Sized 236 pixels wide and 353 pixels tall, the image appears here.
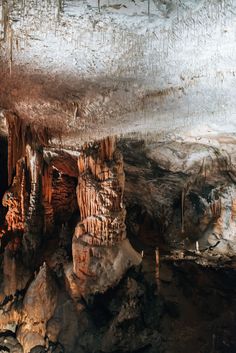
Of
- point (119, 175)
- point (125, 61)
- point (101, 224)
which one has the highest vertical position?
point (125, 61)

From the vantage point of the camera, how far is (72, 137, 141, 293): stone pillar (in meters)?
6.86

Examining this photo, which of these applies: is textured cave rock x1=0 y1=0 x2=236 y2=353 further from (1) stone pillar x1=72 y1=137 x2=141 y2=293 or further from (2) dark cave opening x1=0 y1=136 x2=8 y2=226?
(2) dark cave opening x1=0 y1=136 x2=8 y2=226

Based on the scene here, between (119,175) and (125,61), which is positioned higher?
(125,61)

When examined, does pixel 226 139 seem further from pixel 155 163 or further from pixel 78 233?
pixel 78 233

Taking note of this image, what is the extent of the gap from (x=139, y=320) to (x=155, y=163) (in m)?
4.41

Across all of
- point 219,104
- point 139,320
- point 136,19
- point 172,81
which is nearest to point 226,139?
point 219,104

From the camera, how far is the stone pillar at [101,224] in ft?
22.5

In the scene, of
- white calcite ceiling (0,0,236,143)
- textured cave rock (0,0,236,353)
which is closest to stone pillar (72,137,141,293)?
textured cave rock (0,0,236,353)

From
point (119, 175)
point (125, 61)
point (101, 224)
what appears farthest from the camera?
point (119, 175)

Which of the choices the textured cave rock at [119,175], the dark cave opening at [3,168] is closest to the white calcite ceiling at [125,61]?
the textured cave rock at [119,175]

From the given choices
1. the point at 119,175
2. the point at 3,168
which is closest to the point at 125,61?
the point at 119,175

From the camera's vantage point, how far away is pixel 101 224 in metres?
7.06

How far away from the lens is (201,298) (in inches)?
307

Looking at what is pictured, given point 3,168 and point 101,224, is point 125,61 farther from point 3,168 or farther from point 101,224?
point 3,168
